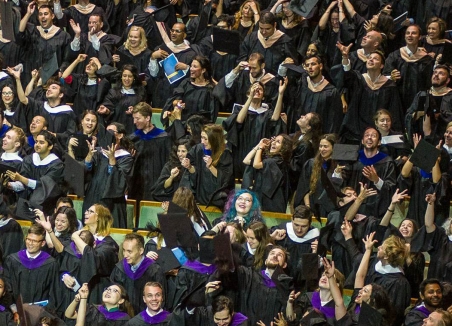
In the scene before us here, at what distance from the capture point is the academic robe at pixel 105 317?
9484 millimetres

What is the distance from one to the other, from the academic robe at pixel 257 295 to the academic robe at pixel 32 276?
1517 millimetres

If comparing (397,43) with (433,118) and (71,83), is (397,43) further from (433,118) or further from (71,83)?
(71,83)

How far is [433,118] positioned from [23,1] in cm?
437

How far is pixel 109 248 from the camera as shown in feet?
33.0

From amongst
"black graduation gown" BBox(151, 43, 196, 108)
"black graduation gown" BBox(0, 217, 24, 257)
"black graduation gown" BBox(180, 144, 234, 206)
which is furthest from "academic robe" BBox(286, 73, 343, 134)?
"black graduation gown" BBox(0, 217, 24, 257)

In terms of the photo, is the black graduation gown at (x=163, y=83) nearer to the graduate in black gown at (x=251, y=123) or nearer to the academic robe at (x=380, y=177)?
the graduate in black gown at (x=251, y=123)

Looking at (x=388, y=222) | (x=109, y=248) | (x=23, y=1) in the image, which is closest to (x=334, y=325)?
(x=388, y=222)

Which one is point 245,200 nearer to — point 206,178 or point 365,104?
point 206,178

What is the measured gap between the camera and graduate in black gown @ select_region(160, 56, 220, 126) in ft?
38.9

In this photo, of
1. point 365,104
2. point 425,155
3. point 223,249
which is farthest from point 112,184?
point 425,155

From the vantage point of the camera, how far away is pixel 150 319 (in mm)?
9367

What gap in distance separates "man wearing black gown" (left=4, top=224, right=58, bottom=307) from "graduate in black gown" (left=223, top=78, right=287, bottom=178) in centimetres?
199

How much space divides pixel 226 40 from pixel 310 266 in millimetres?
3193

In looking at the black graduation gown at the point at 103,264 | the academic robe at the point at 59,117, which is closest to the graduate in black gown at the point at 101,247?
the black graduation gown at the point at 103,264
